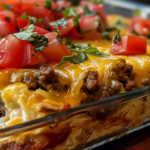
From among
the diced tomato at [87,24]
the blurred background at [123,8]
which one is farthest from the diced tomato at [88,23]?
the blurred background at [123,8]

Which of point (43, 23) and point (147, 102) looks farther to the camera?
point (43, 23)

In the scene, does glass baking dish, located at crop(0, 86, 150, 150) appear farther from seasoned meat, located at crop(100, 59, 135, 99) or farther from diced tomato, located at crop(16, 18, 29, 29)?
diced tomato, located at crop(16, 18, 29, 29)

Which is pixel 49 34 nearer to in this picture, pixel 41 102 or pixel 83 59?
pixel 83 59

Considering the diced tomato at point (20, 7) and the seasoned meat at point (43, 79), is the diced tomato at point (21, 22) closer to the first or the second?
the diced tomato at point (20, 7)

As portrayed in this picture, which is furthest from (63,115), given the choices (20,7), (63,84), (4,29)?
(20,7)

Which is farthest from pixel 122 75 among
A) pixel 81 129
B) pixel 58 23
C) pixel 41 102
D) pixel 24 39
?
pixel 58 23
